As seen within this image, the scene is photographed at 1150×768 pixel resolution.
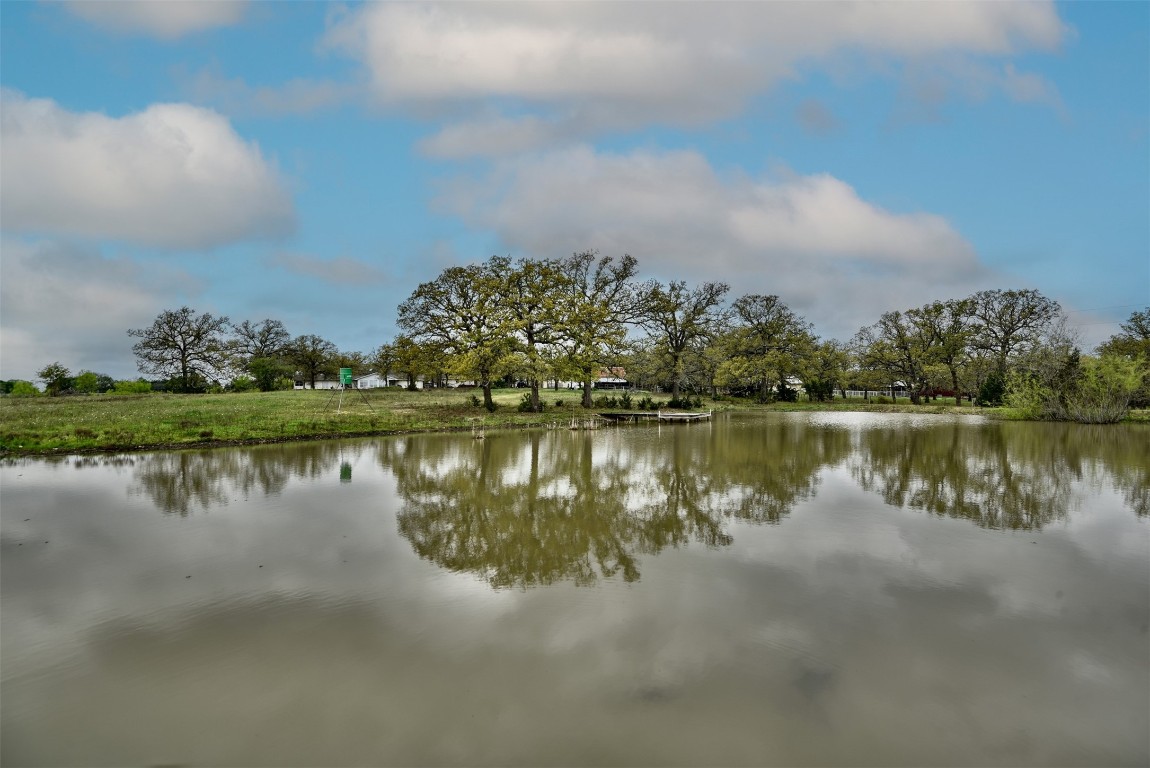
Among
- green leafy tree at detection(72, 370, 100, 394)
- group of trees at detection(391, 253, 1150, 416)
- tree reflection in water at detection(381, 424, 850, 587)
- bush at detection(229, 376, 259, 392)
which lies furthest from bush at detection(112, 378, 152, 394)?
tree reflection in water at detection(381, 424, 850, 587)

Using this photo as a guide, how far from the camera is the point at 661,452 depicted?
2223cm

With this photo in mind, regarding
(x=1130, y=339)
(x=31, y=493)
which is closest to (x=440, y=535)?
(x=31, y=493)

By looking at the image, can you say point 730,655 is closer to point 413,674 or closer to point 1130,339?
point 413,674

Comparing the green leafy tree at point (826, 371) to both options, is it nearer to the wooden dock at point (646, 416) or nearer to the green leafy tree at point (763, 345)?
the green leafy tree at point (763, 345)

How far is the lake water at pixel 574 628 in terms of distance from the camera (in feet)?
14.9

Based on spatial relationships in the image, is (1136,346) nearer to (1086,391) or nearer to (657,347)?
(1086,391)

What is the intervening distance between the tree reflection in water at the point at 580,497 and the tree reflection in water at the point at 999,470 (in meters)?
2.03

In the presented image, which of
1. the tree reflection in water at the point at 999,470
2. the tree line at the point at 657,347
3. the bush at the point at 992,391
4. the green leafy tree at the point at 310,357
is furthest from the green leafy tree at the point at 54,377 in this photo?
the bush at the point at 992,391

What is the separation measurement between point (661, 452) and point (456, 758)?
1842 centimetres

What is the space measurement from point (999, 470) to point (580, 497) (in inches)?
519

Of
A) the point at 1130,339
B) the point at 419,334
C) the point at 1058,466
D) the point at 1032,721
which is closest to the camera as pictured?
the point at 1032,721

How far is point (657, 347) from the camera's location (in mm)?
51625

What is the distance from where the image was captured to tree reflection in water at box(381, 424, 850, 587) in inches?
360

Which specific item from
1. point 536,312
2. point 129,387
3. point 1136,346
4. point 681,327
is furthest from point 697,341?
point 129,387
